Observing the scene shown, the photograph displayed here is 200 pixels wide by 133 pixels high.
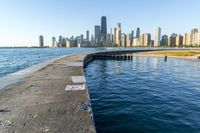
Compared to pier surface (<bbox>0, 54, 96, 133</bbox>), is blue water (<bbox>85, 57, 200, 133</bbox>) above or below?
below

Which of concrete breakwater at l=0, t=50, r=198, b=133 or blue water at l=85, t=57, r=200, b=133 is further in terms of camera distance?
blue water at l=85, t=57, r=200, b=133

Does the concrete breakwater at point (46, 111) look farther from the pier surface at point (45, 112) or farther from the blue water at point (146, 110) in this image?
the blue water at point (146, 110)

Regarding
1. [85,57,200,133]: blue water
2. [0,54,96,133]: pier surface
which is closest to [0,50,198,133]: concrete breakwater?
[0,54,96,133]: pier surface

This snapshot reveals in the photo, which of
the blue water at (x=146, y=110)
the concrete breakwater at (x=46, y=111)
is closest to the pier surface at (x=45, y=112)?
the concrete breakwater at (x=46, y=111)

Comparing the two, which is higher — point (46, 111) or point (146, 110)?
point (46, 111)

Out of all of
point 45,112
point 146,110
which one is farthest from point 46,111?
point 146,110

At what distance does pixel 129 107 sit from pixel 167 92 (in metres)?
5.75

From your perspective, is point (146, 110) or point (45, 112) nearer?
point (45, 112)

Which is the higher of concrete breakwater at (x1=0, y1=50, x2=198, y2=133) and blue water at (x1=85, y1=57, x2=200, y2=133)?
concrete breakwater at (x1=0, y1=50, x2=198, y2=133)

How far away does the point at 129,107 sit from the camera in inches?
441

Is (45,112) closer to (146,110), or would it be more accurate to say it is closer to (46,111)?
(46,111)

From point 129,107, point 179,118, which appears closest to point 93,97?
point 129,107

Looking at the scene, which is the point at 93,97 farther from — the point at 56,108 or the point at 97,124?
the point at 56,108

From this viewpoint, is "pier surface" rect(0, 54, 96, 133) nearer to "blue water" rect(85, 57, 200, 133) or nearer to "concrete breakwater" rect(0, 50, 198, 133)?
"concrete breakwater" rect(0, 50, 198, 133)
